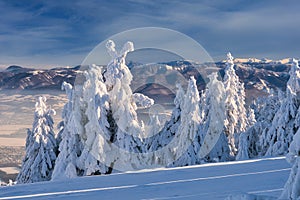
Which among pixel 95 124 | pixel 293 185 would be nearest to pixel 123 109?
pixel 95 124

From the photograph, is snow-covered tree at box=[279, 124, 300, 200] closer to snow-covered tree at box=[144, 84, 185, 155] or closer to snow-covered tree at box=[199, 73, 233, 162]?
snow-covered tree at box=[144, 84, 185, 155]

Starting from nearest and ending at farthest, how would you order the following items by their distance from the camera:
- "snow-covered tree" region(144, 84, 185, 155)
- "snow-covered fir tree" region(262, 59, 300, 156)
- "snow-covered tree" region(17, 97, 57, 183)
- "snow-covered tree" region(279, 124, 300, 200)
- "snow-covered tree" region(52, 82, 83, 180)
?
"snow-covered tree" region(279, 124, 300, 200) → "snow-covered tree" region(52, 82, 83, 180) → "snow-covered fir tree" region(262, 59, 300, 156) → "snow-covered tree" region(17, 97, 57, 183) → "snow-covered tree" region(144, 84, 185, 155)

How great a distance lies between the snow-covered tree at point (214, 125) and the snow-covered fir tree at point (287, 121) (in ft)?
14.7

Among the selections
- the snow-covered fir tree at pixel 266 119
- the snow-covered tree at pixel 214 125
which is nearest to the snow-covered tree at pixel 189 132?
the snow-covered tree at pixel 214 125

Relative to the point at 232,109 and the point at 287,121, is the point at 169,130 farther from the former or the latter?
the point at 232,109

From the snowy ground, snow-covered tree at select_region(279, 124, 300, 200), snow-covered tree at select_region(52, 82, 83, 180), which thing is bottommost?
snow-covered tree at select_region(279, 124, 300, 200)

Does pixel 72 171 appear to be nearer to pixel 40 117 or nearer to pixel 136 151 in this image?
pixel 136 151

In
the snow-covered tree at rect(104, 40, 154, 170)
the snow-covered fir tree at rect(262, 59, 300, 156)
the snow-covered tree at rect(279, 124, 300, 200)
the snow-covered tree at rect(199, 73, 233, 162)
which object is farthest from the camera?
the snow-covered tree at rect(199, 73, 233, 162)

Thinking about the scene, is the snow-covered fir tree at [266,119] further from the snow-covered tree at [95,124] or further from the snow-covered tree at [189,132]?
the snow-covered tree at [95,124]

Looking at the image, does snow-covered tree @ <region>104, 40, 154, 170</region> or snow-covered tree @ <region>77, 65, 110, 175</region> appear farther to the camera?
snow-covered tree @ <region>104, 40, 154, 170</region>

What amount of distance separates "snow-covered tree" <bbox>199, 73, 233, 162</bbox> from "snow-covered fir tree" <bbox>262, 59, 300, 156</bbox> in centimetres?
449

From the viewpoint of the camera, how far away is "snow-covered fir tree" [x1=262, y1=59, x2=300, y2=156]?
2545cm

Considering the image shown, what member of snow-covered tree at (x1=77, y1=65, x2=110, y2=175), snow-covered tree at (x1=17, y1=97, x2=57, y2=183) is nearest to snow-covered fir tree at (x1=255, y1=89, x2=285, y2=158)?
snow-covered tree at (x1=77, y1=65, x2=110, y2=175)

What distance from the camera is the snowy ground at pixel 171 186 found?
682 centimetres
